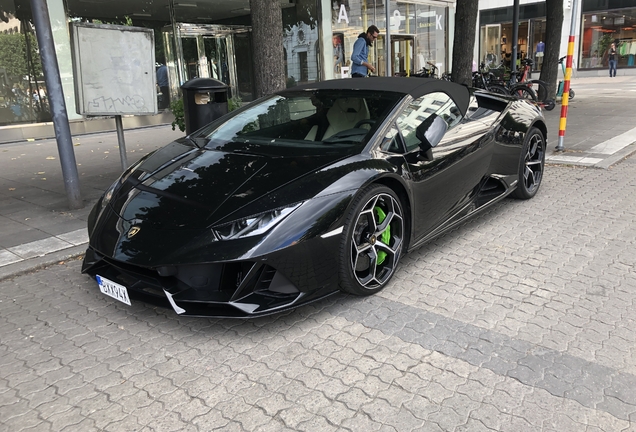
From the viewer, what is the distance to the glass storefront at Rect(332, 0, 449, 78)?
57.3 feet

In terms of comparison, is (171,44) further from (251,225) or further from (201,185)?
(251,225)

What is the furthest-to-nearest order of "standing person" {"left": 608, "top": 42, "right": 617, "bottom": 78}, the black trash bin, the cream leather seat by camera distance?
"standing person" {"left": 608, "top": 42, "right": 617, "bottom": 78} < the black trash bin < the cream leather seat

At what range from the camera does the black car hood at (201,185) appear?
304 cm

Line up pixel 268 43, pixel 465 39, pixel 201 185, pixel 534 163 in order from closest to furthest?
pixel 201 185, pixel 534 163, pixel 268 43, pixel 465 39

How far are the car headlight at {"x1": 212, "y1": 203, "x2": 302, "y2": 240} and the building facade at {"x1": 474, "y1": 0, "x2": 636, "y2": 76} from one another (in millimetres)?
26356

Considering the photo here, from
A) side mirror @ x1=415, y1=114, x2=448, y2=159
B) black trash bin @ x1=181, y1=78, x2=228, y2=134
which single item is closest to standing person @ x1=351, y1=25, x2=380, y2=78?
black trash bin @ x1=181, y1=78, x2=228, y2=134

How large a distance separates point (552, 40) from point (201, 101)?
1188 cm

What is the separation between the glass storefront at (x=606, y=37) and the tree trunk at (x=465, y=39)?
2417cm

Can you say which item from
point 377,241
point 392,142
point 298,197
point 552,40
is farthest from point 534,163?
point 552,40

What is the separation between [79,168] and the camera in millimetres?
8188

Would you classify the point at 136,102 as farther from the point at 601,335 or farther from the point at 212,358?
the point at 601,335

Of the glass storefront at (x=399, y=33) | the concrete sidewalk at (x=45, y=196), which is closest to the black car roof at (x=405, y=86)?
the concrete sidewalk at (x=45, y=196)

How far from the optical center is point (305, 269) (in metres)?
2.97

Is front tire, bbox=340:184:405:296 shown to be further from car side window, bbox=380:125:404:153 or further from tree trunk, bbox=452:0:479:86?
tree trunk, bbox=452:0:479:86
